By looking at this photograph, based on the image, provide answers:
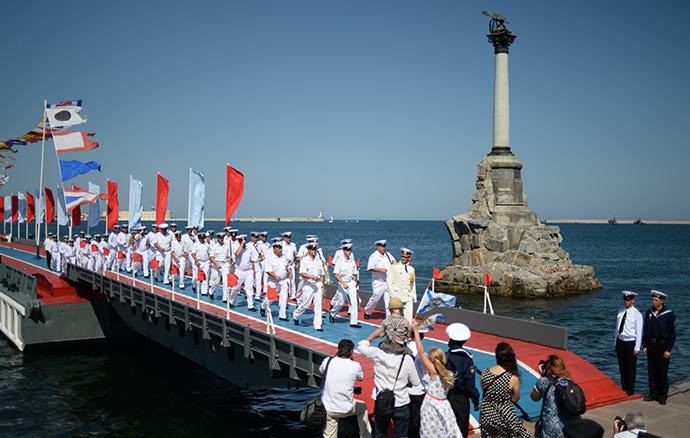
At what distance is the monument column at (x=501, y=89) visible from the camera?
38.7 m

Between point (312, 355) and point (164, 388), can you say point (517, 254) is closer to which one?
point (164, 388)

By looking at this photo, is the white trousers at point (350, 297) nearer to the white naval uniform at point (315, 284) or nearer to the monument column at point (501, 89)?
the white naval uniform at point (315, 284)

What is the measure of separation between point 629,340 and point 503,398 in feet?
16.7

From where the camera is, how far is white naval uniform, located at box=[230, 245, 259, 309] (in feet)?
53.2

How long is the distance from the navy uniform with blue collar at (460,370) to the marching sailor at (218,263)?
37.2 ft

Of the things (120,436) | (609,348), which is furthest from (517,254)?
(120,436)

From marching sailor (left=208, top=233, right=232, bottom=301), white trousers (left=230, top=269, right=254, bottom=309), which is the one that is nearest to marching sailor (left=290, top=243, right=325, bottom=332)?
white trousers (left=230, top=269, right=254, bottom=309)

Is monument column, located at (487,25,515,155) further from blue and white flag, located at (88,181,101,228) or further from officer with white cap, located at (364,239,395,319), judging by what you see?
officer with white cap, located at (364,239,395,319)

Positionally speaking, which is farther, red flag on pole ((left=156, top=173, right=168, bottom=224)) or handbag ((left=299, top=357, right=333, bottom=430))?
red flag on pole ((left=156, top=173, right=168, bottom=224))

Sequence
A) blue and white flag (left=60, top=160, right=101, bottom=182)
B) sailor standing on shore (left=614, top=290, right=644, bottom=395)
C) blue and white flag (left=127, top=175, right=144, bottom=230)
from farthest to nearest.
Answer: blue and white flag (left=60, top=160, right=101, bottom=182)
blue and white flag (left=127, top=175, right=144, bottom=230)
sailor standing on shore (left=614, top=290, right=644, bottom=395)

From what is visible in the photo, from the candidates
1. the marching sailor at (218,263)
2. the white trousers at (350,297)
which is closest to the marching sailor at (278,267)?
the white trousers at (350,297)

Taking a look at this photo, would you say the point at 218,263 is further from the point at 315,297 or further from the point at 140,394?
the point at 315,297

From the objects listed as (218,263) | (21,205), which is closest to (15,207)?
(21,205)

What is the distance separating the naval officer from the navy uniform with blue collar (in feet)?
14.8
